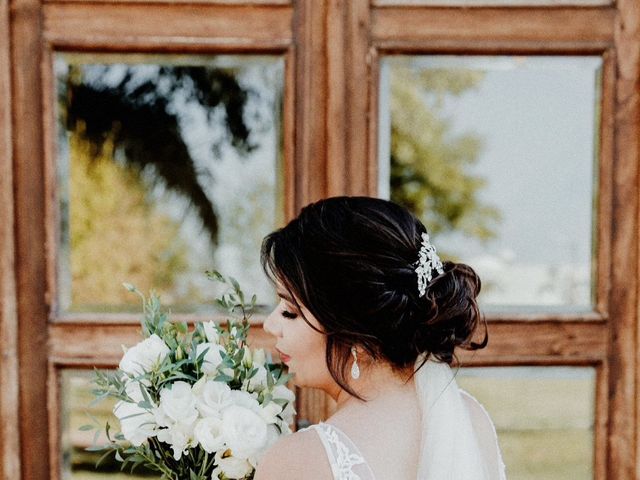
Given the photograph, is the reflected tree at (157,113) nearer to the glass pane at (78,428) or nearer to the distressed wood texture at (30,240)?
the distressed wood texture at (30,240)

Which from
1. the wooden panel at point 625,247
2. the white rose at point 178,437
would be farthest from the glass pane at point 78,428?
the wooden panel at point 625,247

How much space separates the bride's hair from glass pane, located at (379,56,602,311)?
2.18 ft

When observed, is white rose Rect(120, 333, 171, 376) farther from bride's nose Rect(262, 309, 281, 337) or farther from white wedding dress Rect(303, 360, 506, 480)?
white wedding dress Rect(303, 360, 506, 480)

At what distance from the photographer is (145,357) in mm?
1336

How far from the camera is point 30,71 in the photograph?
6.17 ft

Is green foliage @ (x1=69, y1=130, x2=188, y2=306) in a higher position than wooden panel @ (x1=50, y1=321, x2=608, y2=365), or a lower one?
higher

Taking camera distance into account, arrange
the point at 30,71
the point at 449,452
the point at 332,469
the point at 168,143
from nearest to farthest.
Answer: the point at 332,469, the point at 449,452, the point at 30,71, the point at 168,143

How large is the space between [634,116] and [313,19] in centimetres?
96

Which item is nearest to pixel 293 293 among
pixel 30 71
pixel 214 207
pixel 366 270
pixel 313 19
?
pixel 366 270

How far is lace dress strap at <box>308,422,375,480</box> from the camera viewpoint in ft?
4.01

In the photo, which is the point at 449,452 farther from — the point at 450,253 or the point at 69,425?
the point at 69,425

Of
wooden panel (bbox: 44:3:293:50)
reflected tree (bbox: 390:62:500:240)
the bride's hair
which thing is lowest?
the bride's hair

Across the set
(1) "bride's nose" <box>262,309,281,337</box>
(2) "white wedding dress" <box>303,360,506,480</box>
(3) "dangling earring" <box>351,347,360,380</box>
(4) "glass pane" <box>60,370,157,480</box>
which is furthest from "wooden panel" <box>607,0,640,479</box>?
(4) "glass pane" <box>60,370,157,480</box>

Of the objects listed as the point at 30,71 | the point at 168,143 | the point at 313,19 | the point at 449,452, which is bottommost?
the point at 449,452
